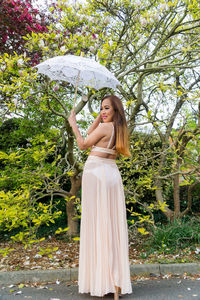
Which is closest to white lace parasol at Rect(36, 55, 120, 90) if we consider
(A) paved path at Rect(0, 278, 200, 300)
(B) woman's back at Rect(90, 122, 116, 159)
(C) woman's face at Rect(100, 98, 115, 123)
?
(C) woman's face at Rect(100, 98, 115, 123)

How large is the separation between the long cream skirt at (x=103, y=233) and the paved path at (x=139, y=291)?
0.25 m

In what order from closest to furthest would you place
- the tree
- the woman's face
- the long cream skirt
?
1. the long cream skirt
2. the woman's face
3. the tree

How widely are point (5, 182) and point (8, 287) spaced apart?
7.47 feet

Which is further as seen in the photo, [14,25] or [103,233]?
[14,25]

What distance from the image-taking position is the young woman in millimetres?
3021

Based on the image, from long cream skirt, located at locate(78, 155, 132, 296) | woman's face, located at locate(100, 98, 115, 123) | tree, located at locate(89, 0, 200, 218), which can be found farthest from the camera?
tree, located at locate(89, 0, 200, 218)

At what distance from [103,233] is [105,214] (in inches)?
7.5

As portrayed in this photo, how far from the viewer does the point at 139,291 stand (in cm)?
338

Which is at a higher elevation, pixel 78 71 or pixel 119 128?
pixel 78 71

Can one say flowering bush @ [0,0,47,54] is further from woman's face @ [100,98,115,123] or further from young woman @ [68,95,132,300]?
young woman @ [68,95,132,300]

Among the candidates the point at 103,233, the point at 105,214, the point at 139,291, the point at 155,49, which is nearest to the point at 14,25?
the point at 155,49

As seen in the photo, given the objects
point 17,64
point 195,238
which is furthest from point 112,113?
point 195,238

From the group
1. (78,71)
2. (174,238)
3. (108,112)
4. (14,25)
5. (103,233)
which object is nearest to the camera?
(103,233)

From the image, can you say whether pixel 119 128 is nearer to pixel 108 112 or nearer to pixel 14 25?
pixel 108 112
